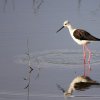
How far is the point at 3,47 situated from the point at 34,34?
4.47ft

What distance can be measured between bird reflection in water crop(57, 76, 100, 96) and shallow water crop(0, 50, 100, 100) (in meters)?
0.08

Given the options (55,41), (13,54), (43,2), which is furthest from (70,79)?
(43,2)

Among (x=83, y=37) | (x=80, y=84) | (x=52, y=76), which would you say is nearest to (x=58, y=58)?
(x=83, y=37)

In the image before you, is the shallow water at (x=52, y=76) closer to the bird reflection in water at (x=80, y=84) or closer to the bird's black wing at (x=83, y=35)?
the bird reflection in water at (x=80, y=84)

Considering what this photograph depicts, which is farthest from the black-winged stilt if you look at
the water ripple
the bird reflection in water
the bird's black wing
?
the bird reflection in water

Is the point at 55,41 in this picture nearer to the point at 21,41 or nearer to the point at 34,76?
the point at 21,41

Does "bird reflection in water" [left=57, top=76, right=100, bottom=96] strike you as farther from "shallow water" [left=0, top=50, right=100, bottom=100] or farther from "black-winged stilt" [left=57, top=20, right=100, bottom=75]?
"black-winged stilt" [left=57, top=20, right=100, bottom=75]

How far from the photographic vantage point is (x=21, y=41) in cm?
1223

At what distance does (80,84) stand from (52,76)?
710 mm

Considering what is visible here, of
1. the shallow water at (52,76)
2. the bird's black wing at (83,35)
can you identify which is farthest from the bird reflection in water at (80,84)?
the bird's black wing at (83,35)

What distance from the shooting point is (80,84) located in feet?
30.5

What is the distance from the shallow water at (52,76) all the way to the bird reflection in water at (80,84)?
0.25 ft

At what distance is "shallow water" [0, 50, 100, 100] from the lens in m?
8.61

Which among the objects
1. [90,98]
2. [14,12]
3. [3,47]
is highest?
[14,12]
